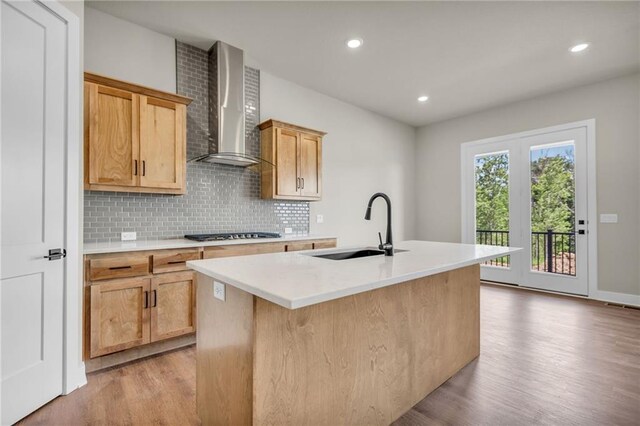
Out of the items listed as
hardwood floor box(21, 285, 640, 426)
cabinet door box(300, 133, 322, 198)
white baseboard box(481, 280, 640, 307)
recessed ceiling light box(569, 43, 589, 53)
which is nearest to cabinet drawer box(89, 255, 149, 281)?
hardwood floor box(21, 285, 640, 426)

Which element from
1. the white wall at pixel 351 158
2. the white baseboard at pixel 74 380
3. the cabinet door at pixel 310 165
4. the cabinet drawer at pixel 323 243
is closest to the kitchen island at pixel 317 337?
the white baseboard at pixel 74 380

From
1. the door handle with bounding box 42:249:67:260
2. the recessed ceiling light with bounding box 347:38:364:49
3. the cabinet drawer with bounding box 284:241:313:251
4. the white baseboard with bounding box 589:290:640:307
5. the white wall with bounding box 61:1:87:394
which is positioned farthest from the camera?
the white baseboard with bounding box 589:290:640:307

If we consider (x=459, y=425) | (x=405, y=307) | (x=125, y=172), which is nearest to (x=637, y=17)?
(x=405, y=307)

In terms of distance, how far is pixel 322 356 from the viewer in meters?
1.42

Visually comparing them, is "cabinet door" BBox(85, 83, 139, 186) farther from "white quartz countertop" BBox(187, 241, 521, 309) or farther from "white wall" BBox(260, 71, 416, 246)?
"white wall" BBox(260, 71, 416, 246)

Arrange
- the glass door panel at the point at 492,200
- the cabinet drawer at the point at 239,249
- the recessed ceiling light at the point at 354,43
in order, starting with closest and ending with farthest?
the cabinet drawer at the point at 239,249 → the recessed ceiling light at the point at 354,43 → the glass door panel at the point at 492,200

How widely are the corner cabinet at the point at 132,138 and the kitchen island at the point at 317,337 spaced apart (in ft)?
4.78

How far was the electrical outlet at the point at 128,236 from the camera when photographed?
2838 mm

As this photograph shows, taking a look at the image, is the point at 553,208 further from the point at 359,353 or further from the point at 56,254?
the point at 56,254

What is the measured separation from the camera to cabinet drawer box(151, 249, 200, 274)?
98.2 inches

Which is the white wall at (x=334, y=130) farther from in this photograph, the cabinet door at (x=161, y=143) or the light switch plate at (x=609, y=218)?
the light switch plate at (x=609, y=218)

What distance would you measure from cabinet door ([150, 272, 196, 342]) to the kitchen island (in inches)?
41.8

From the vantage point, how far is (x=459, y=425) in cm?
171

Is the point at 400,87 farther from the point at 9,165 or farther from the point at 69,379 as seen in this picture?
the point at 69,379
